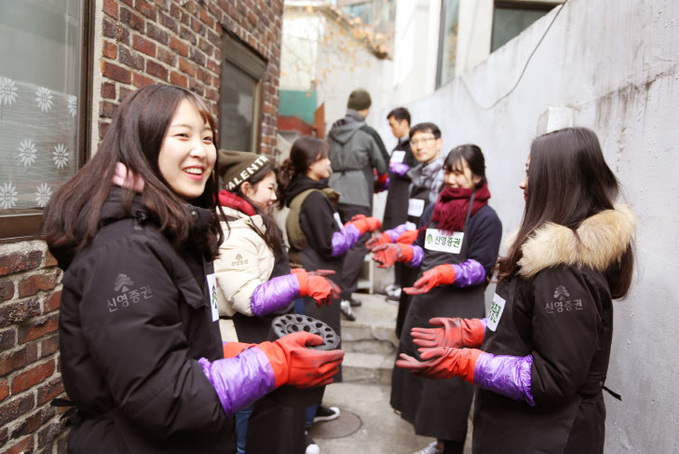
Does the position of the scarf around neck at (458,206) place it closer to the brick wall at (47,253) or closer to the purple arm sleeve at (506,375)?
the purple arm sleeve at (506,375)

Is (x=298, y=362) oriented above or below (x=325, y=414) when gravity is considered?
above

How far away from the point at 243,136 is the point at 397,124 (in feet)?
5.40

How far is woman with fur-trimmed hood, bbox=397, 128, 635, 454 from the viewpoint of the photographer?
1522mm

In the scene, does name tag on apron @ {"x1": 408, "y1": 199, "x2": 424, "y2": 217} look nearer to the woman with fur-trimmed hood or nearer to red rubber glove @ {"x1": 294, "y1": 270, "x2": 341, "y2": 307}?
red rubber glove @ {"x1": 294, "y1": 270, "x2": 341, "y2": 307}

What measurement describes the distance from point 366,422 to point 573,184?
2.71 meters

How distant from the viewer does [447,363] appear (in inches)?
69.1

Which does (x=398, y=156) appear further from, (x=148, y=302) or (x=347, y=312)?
(x=148, y=302)

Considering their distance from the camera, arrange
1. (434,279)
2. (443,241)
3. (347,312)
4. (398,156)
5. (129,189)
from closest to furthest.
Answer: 1. (129,189)
2. (434,279)
3. (443,241)
4. (347,312)
5. (398,156)

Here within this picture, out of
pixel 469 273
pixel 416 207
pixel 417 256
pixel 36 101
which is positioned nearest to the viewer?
pixel 36 101

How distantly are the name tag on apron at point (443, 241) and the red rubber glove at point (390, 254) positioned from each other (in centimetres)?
16

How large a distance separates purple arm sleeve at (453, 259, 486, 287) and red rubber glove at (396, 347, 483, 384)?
3.69ft

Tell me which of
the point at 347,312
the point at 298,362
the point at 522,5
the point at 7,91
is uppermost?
the point at 522,5

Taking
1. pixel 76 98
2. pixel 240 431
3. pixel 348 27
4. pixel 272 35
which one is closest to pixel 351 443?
pixel 240 431

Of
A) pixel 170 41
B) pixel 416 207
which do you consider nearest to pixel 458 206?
pixel 416 207
